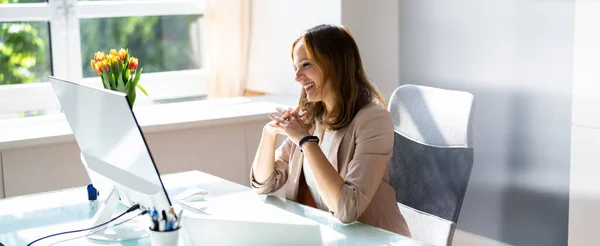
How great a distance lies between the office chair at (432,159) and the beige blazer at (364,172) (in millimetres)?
66

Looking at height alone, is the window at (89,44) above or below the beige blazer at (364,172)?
above

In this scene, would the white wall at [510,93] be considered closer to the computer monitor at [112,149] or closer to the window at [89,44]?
the window at [89,44]

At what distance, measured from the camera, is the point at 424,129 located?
7.29ft

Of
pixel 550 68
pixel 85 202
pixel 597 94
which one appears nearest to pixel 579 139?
pixel 597 94

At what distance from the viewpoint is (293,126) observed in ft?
7.20

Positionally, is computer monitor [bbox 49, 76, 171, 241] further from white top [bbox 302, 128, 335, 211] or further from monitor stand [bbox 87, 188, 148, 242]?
white top [bbox 302, 128, 335, 211]

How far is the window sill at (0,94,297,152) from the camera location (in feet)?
9.89

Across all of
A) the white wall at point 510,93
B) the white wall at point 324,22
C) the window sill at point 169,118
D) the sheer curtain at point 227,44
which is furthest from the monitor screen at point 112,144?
the sheer curtain at point 227,44

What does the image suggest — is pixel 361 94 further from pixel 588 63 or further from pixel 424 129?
pixel 588 63

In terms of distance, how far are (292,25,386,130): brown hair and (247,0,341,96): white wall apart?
4.67ft

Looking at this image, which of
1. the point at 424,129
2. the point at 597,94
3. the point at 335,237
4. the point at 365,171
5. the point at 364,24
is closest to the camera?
the point at 335,237

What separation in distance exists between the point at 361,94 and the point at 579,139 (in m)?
0.92

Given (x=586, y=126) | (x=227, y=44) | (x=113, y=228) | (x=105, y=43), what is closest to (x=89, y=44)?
(x=105, y=43)

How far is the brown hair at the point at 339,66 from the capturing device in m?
2.19
